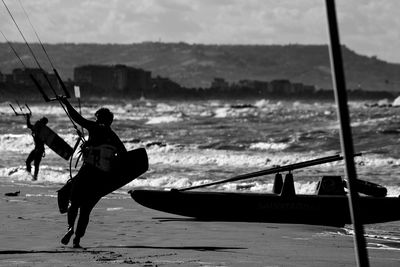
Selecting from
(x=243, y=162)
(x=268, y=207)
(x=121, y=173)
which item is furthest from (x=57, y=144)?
(x=243, y=162)

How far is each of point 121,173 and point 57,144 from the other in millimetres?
1369

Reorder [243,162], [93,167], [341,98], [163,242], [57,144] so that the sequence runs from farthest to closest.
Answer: [243,162] < [57,144] < [163,242] < [93,167] < [341,98]

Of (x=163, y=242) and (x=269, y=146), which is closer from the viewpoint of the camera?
(x=163, y=242)

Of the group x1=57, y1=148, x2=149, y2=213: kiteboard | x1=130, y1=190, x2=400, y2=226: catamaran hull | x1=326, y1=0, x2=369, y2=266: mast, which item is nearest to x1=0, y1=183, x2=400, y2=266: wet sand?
x1=130, y1=190, x2=400, y2=226: catamaran hull

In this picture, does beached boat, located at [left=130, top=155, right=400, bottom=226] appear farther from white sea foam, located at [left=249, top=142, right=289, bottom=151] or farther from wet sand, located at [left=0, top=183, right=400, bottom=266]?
white sea foam, located at [left=249, top=142, right=289, bottom=151]

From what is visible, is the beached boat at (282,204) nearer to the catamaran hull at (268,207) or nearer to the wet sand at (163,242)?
the catamaran hull at (268,207)

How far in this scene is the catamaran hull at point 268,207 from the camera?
42.0 feet

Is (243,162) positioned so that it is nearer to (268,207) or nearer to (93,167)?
(268,207)

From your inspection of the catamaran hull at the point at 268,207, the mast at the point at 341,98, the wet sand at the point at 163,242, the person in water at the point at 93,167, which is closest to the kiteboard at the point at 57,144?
the person in water at the point at 93,167

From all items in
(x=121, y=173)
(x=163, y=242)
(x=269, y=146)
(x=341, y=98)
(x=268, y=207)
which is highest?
(x=341, y=98)

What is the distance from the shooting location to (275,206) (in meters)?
13.0

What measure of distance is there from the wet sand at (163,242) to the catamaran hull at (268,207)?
0.31 m

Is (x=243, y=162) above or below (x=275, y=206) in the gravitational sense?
below

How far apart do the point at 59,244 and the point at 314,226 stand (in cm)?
434
